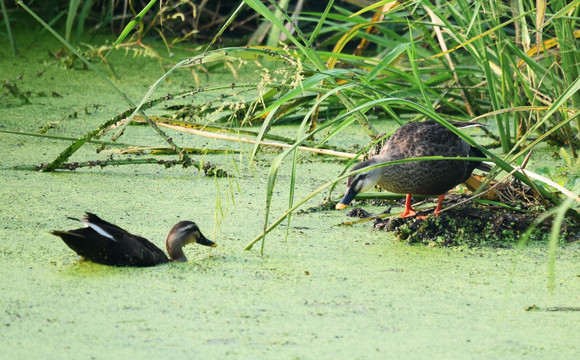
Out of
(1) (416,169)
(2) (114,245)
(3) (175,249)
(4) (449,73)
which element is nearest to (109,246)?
(2) (114,245)

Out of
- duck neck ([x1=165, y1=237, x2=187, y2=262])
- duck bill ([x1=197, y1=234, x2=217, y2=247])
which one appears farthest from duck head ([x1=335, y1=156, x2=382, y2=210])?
duck neck ([x1=165, y1=237, x2=187, y2=262])

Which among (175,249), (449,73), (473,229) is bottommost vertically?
(473,229)

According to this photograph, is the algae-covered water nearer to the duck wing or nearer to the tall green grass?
the duck wing

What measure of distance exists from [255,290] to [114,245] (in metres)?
0.41

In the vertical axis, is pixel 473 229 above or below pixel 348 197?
below

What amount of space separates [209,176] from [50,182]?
0.60 meters

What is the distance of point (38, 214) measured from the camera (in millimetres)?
2564

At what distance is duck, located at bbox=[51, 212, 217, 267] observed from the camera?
2.10 meters

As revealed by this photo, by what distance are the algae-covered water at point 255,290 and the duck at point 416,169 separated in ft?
0.52

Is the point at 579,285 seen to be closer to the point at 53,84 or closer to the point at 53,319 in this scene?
the point at 53,319

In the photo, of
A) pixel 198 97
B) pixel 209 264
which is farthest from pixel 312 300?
pixel 198 97

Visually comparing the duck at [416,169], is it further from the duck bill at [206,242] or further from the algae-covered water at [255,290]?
the duck bill at [206,242]

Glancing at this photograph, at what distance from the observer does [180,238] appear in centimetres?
219

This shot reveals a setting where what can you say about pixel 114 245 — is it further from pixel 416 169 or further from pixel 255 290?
pixel 416 169
